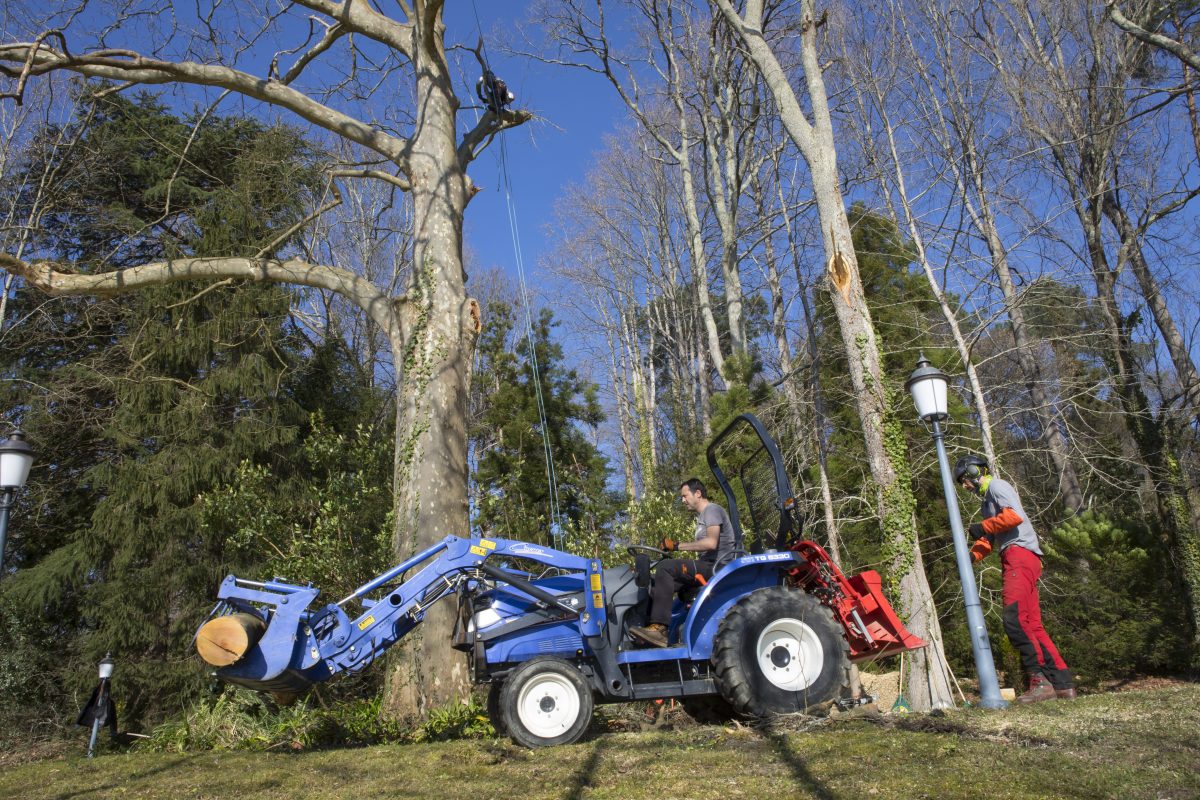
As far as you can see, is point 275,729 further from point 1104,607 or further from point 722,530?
point 1104,607

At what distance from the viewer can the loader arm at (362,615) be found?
5.70m

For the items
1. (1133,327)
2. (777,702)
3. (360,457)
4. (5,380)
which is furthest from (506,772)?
(1133,327)

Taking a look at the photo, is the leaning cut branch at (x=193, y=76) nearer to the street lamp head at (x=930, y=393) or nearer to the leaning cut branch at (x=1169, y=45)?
the street lamp head at (x=930, y=393)

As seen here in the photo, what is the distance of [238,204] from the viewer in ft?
52.4

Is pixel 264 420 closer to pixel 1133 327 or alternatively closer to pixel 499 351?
pixel 499 351

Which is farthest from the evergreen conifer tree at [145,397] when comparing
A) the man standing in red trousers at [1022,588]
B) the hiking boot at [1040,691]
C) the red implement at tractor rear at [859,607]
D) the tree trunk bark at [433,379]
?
the hiking boot at [1040,691]

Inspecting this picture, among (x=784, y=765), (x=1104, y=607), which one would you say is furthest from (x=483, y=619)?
(x=1104, y=607)

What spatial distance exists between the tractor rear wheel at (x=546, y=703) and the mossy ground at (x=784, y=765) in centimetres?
15

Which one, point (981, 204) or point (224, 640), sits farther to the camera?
point (981, 204)

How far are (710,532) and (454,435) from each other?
12.3 ft

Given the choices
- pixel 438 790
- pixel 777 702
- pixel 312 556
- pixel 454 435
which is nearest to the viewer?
pixel 438 790

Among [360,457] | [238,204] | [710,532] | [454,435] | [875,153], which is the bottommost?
[710,532]

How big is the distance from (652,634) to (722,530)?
1.04 m

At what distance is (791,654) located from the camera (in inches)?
246
